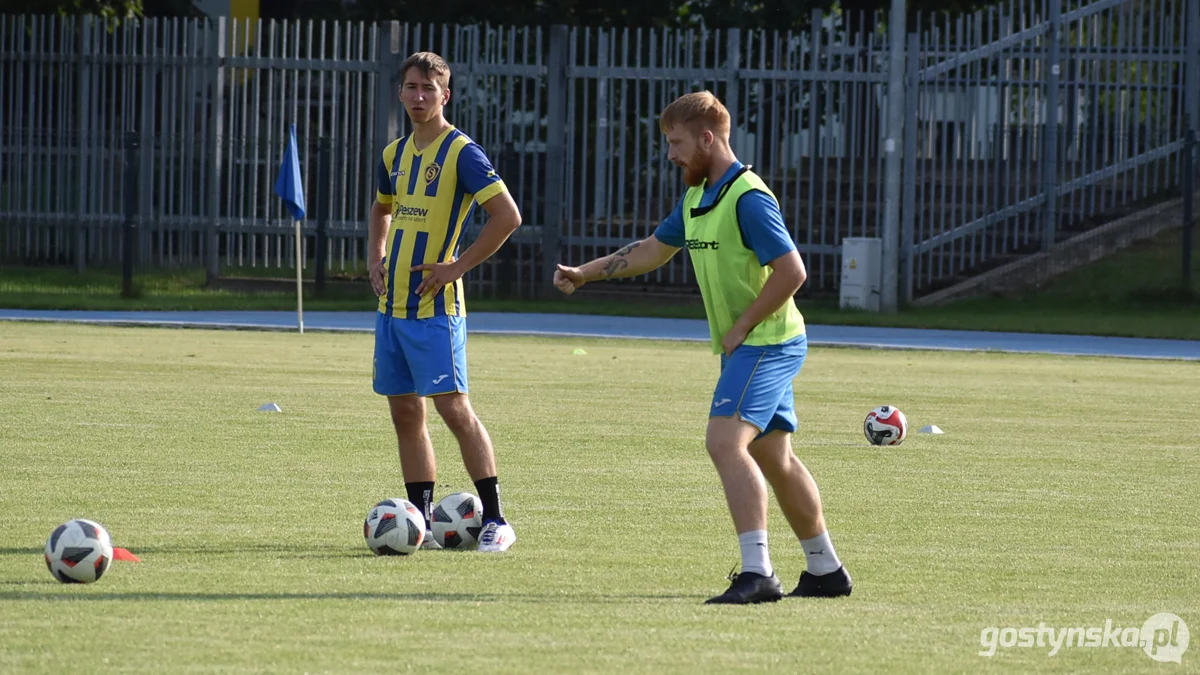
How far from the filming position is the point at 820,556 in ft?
21.9

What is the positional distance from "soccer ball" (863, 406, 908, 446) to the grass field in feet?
0.58

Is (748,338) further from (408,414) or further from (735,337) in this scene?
(408,414)

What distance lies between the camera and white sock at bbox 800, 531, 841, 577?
6645 mm

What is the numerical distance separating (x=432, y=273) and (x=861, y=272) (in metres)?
20.1

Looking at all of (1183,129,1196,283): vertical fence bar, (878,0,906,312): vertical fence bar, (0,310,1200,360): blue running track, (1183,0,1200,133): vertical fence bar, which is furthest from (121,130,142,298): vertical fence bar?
(1183,0,1200,133): vertical fence bar

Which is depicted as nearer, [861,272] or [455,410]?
[455,410]

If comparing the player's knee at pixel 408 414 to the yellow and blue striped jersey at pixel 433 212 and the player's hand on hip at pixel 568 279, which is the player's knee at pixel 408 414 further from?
the player's hand on hip at pixel 568 279

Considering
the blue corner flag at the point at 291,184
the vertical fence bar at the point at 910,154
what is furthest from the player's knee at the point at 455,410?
the vertical fence bar at the point at 910,154

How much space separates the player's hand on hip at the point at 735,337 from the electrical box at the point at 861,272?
20.8 metres

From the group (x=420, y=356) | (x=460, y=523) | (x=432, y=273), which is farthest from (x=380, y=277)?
(x=460, y=523)

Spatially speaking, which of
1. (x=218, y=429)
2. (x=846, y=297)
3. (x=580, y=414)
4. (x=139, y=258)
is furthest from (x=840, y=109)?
(x=218, y=429)

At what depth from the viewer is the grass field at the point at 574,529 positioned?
5668mm

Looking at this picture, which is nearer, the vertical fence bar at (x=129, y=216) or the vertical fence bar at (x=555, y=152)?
the vertical fence bar at (x=129, y=216)

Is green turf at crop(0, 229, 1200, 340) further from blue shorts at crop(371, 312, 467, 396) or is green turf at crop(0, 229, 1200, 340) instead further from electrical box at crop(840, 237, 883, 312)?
blue shorts at crop(371, 312, 467, 396)
